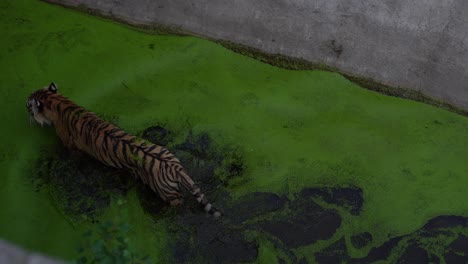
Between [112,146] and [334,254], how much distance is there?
148cm

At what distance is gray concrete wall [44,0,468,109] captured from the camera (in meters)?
4.03

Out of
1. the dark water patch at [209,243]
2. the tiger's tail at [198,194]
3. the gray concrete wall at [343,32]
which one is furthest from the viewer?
the gray concrete wall at [343,32]

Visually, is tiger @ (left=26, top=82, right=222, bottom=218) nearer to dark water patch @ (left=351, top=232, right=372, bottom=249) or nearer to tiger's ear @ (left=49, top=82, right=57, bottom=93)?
tiger's ear @ (left=49, top=82, right=57, bottom=93)

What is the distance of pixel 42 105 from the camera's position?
3314 millimetres

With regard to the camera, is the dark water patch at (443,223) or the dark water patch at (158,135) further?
the dark water patch at (158,135)

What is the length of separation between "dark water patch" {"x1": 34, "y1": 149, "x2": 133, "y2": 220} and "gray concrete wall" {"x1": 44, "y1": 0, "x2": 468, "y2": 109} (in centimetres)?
128

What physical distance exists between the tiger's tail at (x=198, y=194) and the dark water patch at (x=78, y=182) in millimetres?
483

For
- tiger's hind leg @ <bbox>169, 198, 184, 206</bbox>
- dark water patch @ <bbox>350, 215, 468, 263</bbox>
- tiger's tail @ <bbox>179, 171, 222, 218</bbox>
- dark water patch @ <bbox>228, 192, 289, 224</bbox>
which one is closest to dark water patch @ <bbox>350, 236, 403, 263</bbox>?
dark water patch @ <bbox>350, 215, 468, 263</bbox>

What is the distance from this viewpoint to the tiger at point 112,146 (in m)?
3.00

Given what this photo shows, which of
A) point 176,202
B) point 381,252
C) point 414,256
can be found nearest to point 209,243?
point 176,202

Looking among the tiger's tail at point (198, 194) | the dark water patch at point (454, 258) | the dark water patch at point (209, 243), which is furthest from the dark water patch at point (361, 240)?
the tiger's tail at point (198, 194)

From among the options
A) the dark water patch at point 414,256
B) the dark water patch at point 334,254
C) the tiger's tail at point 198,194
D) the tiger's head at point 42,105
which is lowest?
the dark water patch at point 334,254

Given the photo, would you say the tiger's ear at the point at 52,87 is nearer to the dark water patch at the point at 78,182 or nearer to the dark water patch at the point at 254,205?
the dark water patch at the point at 78,182

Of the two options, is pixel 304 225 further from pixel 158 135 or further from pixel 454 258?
pixel 158 135
